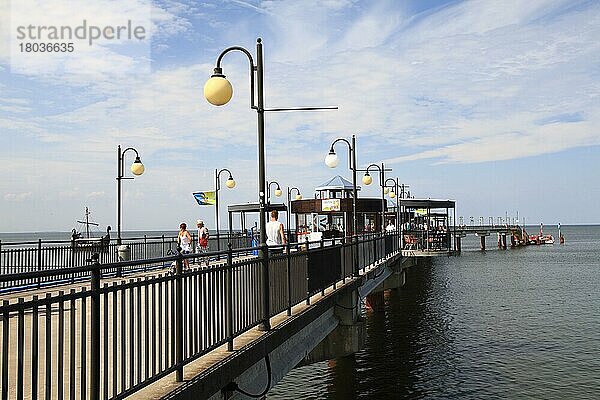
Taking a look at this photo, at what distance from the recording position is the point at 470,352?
25.3m

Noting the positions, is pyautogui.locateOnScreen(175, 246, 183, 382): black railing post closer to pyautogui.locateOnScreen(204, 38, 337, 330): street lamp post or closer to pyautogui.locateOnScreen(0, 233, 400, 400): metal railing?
pyautogui.locateOnScreen(0, 233, 400, 400): metal railing

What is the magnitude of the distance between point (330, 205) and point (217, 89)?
27.8m

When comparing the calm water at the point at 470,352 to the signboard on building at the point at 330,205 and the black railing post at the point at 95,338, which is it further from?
the black railing post at the point at 95,338

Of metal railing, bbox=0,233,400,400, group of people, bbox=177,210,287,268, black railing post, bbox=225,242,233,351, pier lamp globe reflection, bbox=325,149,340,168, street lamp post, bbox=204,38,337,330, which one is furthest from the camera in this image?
pier lamp globe reflection, bbox=325,149,340,168

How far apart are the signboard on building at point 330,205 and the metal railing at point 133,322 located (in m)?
25.3

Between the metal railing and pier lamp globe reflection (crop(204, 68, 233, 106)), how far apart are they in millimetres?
2689

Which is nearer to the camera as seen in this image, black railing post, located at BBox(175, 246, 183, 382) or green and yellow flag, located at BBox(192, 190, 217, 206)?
black railing post, located at BBox(175, 246, 183, 382)

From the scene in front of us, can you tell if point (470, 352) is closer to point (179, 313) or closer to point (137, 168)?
point (137, 168)

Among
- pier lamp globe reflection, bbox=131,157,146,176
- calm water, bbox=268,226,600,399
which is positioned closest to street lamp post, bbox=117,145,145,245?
pier lamp globe reflection, bbox=131,157,146,176

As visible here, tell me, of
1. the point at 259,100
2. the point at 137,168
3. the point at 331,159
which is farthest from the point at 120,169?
the point at 259,100

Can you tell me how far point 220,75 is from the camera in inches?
423

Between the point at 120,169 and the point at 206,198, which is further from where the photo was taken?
the point at 206,198

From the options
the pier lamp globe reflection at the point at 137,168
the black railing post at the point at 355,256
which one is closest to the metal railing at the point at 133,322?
the black railing post at the point at 355,256

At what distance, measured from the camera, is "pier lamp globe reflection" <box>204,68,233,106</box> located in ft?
35.0
